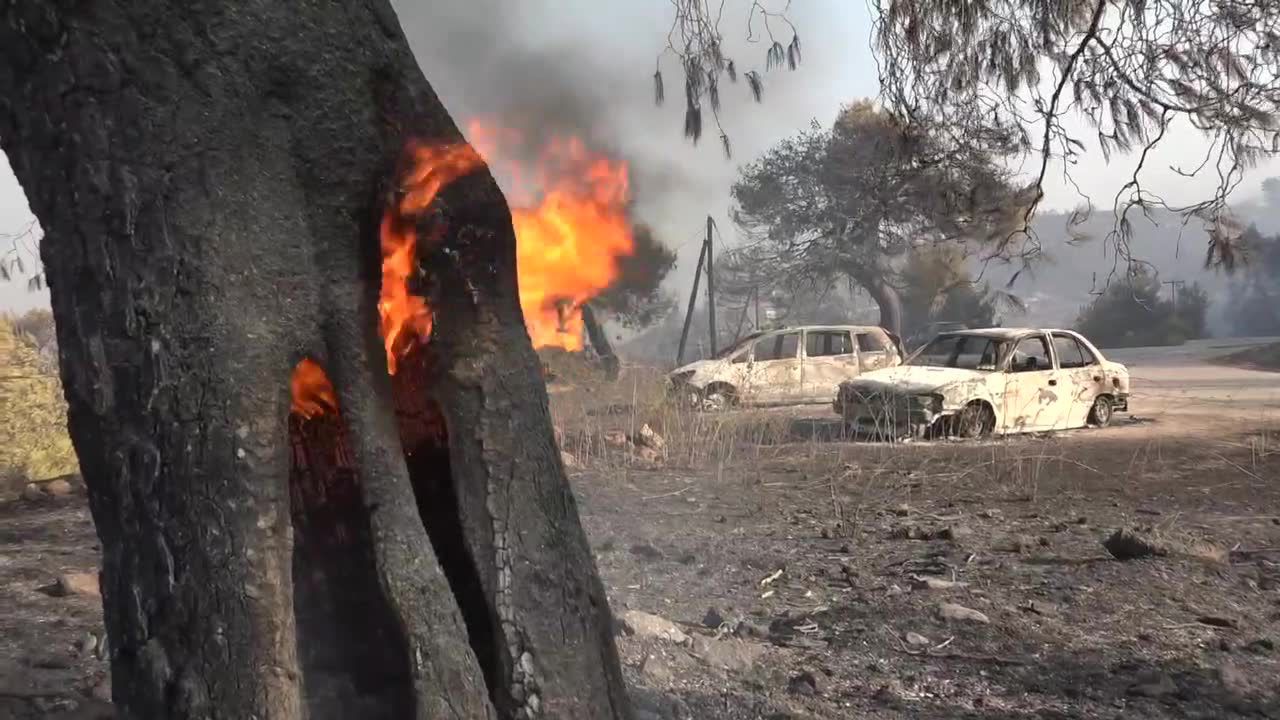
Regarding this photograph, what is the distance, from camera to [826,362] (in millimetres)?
15406

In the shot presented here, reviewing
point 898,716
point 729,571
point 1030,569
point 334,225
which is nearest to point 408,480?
point 334,225

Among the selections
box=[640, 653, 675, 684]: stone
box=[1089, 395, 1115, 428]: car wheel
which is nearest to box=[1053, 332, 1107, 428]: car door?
box=[1089, 395, 1115, 428]: car wheel

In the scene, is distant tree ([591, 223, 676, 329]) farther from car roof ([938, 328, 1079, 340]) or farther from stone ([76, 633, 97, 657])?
stone ([76, 633, 97, 657])

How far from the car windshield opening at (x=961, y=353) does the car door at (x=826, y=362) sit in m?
2.73

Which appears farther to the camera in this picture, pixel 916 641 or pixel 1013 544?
pixel 1013 544

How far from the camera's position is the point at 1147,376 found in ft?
70.7

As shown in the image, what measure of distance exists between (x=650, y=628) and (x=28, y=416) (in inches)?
283

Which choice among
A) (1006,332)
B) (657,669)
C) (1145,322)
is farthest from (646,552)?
(1145,322)

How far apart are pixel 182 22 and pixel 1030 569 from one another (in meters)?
4.82

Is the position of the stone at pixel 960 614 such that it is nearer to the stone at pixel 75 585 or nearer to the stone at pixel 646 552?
the stone at pixel 646 552

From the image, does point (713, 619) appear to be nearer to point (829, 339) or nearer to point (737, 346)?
point (737, 346)

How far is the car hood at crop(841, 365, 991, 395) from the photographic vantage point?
1093 centimetres

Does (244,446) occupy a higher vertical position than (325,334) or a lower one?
lower

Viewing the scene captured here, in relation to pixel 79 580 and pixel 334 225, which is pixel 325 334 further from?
pixel 79 580
